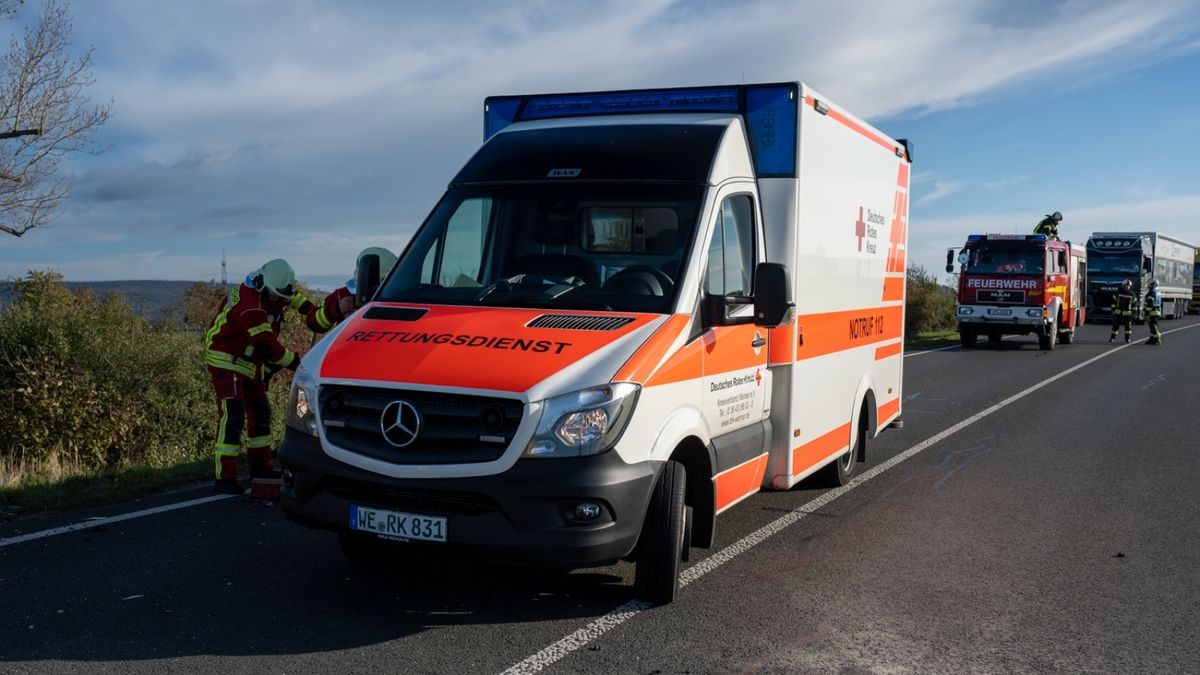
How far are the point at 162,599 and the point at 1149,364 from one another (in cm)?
2130

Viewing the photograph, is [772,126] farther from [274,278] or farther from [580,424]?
[274,278]

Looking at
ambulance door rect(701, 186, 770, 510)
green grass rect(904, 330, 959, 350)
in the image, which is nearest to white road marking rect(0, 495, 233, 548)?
ambulance door rect(701, 186, 770, 510)

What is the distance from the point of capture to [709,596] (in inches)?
209

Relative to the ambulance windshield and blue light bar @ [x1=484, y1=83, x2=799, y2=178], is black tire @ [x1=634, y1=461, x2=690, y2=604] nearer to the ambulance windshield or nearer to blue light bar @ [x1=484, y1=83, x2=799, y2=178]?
the ambulance windshield

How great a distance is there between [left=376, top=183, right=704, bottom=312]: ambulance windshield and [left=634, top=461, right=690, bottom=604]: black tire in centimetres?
90

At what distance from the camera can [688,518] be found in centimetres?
534

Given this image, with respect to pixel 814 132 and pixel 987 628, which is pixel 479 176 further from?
pixel 987 628

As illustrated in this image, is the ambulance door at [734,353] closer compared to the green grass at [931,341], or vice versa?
the ambulance door at [734,353]

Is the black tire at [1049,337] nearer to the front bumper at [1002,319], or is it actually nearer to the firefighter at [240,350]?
the front bumper at [1002,319]

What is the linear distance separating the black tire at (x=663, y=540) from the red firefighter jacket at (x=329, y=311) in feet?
11.6

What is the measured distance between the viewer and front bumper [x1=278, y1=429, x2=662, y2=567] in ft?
14.5

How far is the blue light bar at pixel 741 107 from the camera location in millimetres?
6164

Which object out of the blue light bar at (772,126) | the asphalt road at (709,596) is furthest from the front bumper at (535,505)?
the blue light bar at (772,126)

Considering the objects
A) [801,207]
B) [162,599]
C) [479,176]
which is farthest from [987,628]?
[162,599]
